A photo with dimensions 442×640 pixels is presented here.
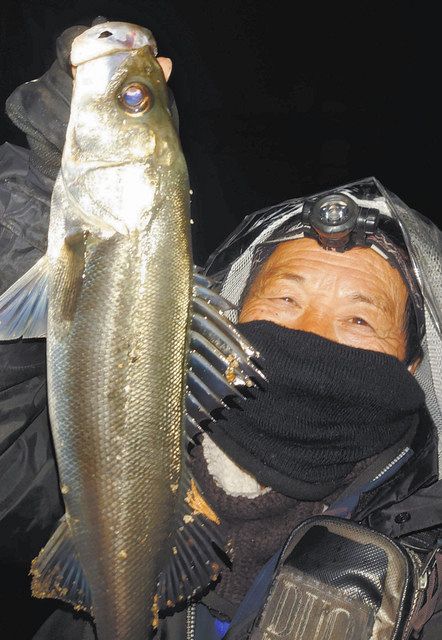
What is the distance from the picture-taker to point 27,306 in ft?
5.97

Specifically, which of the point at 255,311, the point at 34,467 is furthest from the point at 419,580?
the point at 34,467

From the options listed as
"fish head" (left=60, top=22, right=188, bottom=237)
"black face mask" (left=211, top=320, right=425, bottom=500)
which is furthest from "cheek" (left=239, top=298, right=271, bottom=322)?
"fish head" (left=60, top=22, right=188, bottom=237)

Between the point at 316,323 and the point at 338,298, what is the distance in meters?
0.21

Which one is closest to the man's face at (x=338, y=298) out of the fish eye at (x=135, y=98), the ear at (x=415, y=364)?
the ear at (x=415, y=364)

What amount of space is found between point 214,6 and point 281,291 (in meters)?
18.9

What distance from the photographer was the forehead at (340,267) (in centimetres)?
312

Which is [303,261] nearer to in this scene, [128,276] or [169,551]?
[128,276]

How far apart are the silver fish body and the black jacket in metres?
0.56

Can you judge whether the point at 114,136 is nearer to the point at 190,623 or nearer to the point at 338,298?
the point at 338,298

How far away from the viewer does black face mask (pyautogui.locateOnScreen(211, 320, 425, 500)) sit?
102 inches

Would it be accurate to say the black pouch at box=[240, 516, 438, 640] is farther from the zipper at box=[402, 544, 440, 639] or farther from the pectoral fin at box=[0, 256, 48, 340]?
the pectoral fin at box=[0, 256, 48, 340]

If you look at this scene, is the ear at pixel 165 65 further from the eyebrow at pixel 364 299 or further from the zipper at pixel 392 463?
the zipper at pixel 392 463

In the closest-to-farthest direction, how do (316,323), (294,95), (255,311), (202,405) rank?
(202,405) < (316,323) < (255,311) < (294,95)

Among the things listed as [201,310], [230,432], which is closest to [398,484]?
[230,432]
